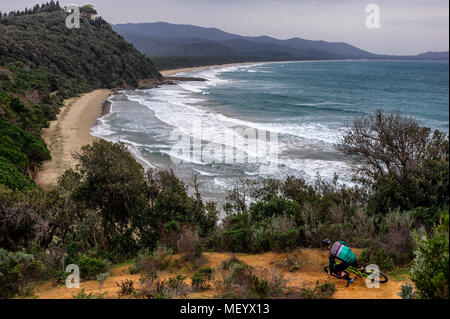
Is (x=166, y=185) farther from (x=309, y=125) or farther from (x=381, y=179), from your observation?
(x=309, y=125)

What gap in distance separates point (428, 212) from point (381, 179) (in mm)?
1322

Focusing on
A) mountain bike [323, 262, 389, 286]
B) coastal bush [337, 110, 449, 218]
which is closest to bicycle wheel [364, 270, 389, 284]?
mountain bike [323, 262, 389, 286]

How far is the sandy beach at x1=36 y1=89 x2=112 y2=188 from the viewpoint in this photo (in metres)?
18.2

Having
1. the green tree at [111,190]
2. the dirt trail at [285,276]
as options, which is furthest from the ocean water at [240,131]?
the dirt trail at [285,276]

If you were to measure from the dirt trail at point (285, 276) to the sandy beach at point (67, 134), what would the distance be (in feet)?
30.0

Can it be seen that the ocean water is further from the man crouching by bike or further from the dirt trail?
the man crouching by bike

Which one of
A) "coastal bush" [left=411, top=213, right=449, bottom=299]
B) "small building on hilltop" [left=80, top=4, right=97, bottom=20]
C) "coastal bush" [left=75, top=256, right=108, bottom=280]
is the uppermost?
"small building on hilltop" [left=80, top=4, right=97, bottom=20]

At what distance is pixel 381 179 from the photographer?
810 cm

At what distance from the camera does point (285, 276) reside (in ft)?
20.1

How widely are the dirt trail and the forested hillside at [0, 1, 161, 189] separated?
6980 millimetres

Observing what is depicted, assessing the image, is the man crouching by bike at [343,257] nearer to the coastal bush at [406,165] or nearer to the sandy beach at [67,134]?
the coastal bush at [406,165]

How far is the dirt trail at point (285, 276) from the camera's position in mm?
5312

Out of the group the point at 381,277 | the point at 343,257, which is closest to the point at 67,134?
the point at 343,257
